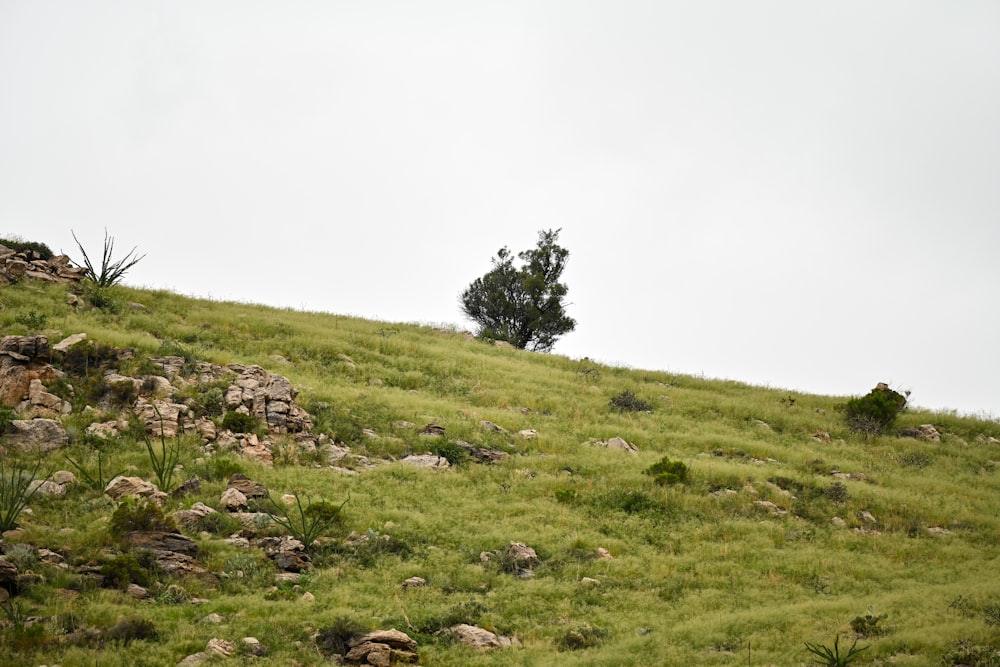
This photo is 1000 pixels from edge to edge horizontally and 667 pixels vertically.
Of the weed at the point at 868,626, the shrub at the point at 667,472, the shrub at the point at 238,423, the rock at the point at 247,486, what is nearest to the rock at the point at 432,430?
the shrub at the point at 238,423

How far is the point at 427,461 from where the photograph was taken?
2128 cm

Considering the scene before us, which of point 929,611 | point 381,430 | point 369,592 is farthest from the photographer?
point 381,430

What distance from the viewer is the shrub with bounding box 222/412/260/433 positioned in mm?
20234

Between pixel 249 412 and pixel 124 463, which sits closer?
pixel 124 463

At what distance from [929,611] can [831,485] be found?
27.5ft

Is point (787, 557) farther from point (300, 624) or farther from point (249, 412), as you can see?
point (249, 412)

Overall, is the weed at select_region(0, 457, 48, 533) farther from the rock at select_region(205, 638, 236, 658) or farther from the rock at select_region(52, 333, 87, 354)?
the rock at select_region(52, 333, 87, 354)

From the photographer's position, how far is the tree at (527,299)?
49.0 m

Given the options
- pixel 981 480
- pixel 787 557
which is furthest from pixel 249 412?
pixel 981 480

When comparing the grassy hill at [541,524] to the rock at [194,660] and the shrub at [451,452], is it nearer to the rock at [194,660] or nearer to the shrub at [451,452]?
the shrub at [451,452]

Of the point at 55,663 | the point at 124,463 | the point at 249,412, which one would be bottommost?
the point at 55,663

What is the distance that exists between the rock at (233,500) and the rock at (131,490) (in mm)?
1187

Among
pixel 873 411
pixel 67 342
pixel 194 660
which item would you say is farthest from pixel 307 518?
pixel 873 411

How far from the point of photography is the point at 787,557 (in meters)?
17.1
